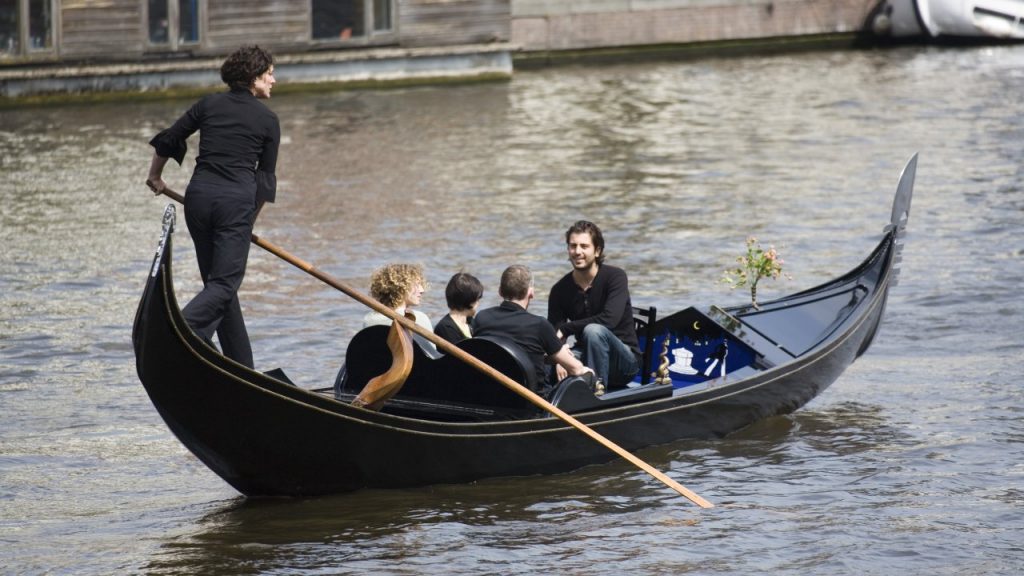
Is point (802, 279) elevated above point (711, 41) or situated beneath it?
situated beneath

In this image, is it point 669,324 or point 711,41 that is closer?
point 669,324

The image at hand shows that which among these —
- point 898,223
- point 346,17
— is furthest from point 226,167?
point 346,17

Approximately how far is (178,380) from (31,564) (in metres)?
0.94

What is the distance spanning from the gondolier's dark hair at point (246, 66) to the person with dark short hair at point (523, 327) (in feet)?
4.45

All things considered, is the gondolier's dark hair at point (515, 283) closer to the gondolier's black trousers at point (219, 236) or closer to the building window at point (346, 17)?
the gondolier's black trousers at point (219, 236)

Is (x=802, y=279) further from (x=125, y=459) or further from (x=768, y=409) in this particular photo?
(x=125, y=459)

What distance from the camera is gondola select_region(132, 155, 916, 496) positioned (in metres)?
6.27

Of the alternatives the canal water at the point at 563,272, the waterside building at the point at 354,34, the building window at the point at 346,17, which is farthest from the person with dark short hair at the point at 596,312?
the building window at the point at 346,17

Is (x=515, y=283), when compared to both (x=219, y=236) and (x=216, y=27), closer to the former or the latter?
(x=219, y=236)

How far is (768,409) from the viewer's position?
8.41 m

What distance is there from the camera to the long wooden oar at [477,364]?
6586 mm

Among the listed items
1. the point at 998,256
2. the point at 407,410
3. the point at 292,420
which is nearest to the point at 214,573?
the point at 292,420

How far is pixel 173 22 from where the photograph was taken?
66.1 feet

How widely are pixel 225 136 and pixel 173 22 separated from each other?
45.3 ft
